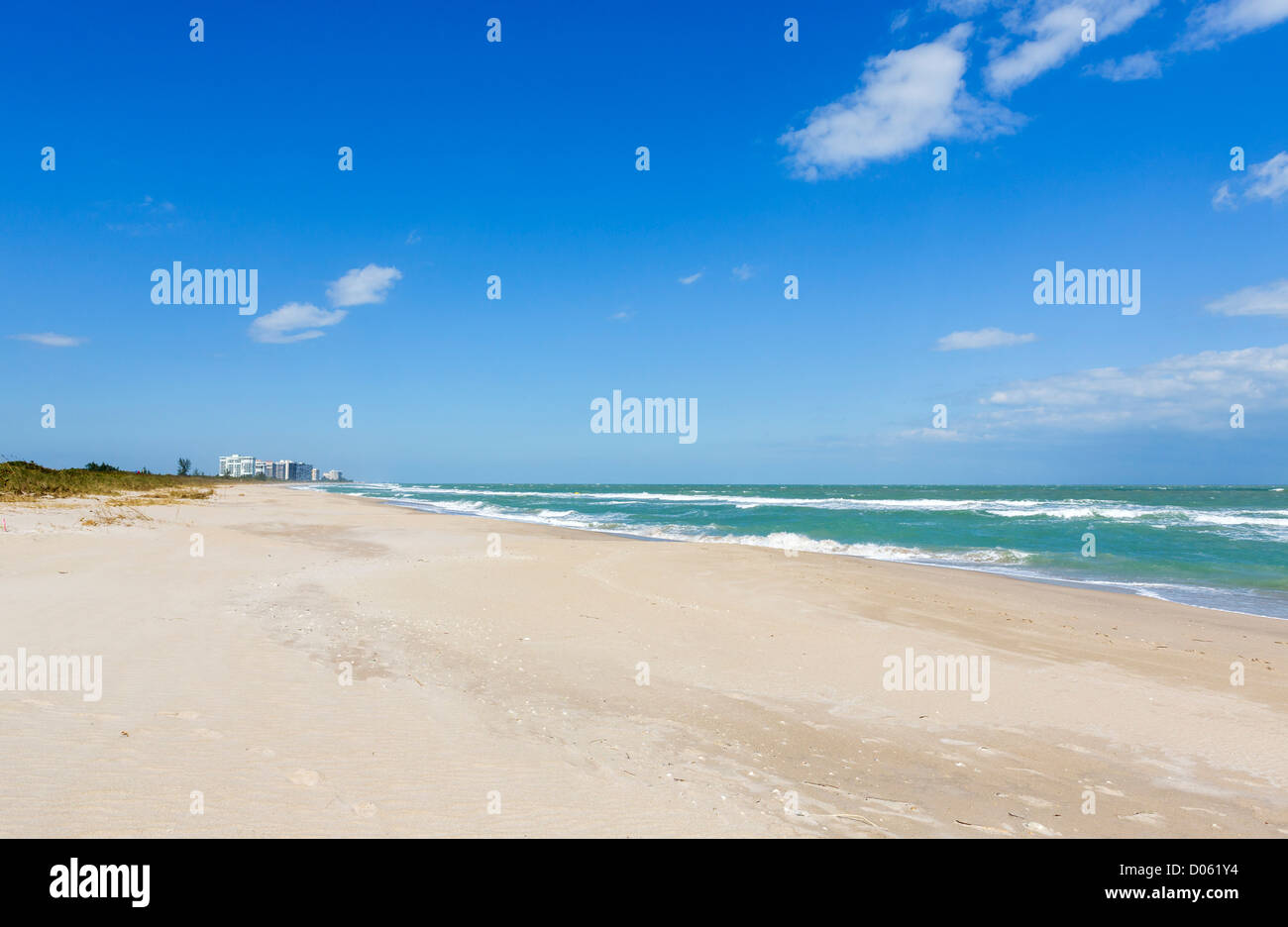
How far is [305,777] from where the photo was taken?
438 centimetres

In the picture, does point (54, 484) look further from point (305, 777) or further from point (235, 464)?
point (235, 464)

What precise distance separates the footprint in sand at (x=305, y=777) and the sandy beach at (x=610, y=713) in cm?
2

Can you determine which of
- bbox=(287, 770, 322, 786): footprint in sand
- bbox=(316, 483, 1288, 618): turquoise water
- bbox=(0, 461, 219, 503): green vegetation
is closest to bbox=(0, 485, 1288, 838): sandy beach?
bbox=(287, 770, 322, 786): footprint in sand

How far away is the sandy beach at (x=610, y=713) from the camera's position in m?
4.22

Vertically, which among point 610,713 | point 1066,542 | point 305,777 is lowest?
point 1066,542

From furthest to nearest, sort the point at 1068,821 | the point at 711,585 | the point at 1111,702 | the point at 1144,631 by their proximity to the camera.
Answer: the point at 711,585
the point at 1144,631
the point at 1111,702
the point at 1068,821

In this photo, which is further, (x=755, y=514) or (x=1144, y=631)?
(x=755, y=514)

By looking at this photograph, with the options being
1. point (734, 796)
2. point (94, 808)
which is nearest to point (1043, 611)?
point (734, 796)

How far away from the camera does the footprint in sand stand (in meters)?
4.31

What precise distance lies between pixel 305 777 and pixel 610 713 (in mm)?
2865

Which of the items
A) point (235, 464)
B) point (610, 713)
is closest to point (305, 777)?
point (610, 713)
